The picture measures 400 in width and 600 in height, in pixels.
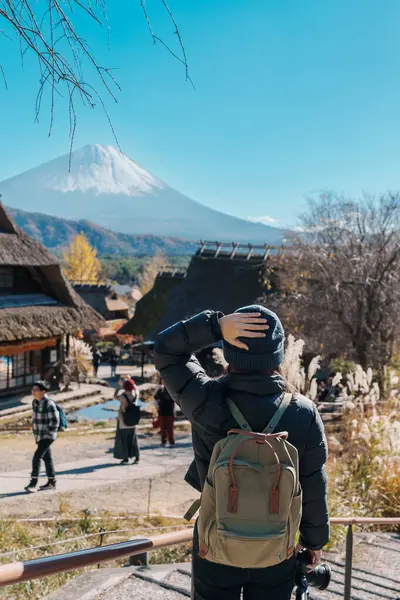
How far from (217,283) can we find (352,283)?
13.9 metres

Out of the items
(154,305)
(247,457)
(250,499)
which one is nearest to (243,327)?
(247,457)

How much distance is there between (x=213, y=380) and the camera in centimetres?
222

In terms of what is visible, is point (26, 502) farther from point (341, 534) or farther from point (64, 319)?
point (64, 319)

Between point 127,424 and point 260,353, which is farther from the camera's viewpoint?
point 127,424

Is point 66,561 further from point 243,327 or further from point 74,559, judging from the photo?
point 243,327

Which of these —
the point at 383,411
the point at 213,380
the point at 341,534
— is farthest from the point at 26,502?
the point at 213,380

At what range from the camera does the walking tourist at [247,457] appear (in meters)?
1.90

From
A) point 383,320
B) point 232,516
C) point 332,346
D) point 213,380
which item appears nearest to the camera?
point 232,516

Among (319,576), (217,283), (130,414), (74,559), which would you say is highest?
(217,283)

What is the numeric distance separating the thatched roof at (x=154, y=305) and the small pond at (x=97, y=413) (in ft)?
42.2

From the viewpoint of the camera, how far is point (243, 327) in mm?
2113

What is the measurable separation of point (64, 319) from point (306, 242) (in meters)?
8.09

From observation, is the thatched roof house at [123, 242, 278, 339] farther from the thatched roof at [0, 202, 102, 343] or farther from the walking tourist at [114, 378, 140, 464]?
the walking tourist at [114, 378, 140, 464]

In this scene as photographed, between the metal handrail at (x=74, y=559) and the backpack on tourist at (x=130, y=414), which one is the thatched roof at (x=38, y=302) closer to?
the backpack on tourist at (x=130, y=414)
